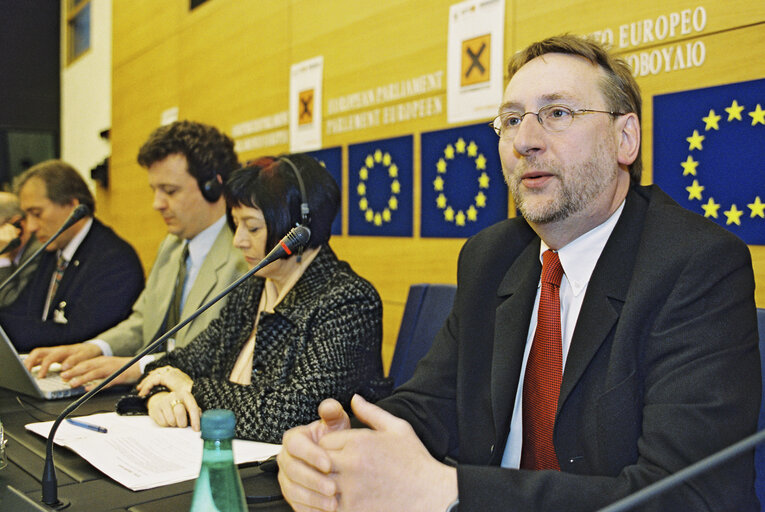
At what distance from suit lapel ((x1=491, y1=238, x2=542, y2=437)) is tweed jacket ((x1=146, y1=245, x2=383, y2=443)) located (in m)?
0.42

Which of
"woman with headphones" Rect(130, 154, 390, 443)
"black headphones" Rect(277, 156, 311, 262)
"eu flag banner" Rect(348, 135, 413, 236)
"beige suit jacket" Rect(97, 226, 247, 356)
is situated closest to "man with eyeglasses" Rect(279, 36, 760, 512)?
"woman with headphones" Rect(130, 154, 390, 443)

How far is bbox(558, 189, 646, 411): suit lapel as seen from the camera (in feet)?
3.87

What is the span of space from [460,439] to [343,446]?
1.42 feet

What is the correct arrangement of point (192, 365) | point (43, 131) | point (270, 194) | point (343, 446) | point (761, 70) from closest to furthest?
1. point (343, 446)
2. point (761, 70)
3. point (270, 194)
4. point (192, 365)
5. point (43, 131)

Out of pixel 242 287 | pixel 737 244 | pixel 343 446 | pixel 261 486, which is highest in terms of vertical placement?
pixel 737 244

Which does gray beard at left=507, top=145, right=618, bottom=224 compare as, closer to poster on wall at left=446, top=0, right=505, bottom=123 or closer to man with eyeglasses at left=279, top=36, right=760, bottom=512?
man with eyeglasses at left=279, top=36, right=760, bottom=512

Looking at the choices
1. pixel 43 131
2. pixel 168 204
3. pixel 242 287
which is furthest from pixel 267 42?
pixel 43 131

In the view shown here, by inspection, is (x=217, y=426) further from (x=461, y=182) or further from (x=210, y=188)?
(x=210, y=188)

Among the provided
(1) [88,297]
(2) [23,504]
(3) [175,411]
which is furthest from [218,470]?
(1) [88,297]

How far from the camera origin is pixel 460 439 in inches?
55.0

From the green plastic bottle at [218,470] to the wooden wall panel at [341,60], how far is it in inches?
56.8

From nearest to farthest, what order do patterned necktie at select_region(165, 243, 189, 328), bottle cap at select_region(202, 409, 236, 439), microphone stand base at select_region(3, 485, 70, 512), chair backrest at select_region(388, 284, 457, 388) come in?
bottle cap at select_region(202, 409, 236, 439)
microphone stand base at select_region(3, 485, 70, 512)
chair backrest at select_region(388, 284, 457, 388)
patterned necktie at select_region(165, 243, 189, 328)

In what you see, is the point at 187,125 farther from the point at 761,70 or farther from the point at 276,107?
the point at 761,70

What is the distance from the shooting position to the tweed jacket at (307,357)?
157 cm
